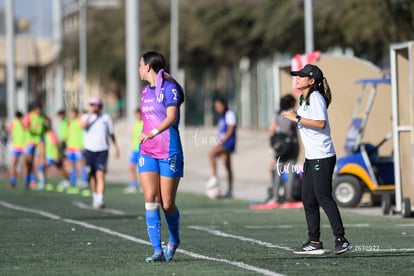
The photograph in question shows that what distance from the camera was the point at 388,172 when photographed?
2278 centimetres

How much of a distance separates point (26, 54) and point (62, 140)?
69.0m

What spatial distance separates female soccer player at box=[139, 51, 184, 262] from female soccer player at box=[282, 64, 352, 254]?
126 centimetres

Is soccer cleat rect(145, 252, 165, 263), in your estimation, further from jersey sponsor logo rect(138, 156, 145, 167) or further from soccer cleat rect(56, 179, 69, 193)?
soccer cleat rect(56, 179, 69, 193)

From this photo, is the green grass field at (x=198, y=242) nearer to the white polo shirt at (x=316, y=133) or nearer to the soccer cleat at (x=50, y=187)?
the white polo shirt at (x=316, y=133)

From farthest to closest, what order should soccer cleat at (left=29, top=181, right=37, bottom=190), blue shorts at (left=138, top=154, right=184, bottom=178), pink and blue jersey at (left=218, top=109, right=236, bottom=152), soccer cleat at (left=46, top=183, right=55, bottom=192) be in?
soccer cleat at (left=29, top=181, right=37, bottom=190) → soccer cleat at (left=46, top=183, right=55, bottom=192) → pink and blue jersey at (left=218, top=109, right=236, bottom=152) → blue shorts at (left=138, top=154, right=184, bottom=178)

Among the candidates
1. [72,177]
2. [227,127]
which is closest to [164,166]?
[227,127]

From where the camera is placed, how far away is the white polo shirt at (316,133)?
1313 centimetres

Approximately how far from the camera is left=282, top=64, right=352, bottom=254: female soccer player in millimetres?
13102

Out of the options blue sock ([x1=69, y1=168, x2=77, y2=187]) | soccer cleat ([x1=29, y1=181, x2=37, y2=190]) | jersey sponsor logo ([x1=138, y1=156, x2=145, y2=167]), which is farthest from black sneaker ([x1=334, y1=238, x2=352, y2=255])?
soccer cleat ([x1=29, y1=181, x2=37, y2=190])

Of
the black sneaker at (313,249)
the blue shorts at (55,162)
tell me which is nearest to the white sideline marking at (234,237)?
the black sneaker at (313,249)

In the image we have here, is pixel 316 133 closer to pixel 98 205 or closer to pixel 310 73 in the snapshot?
pixel 310 73

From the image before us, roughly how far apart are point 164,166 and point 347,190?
10.6 m

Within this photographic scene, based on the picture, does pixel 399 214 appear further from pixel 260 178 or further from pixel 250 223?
pixel 260 178

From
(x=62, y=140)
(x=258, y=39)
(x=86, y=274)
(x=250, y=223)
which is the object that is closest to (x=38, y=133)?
(x=62, y=140)
